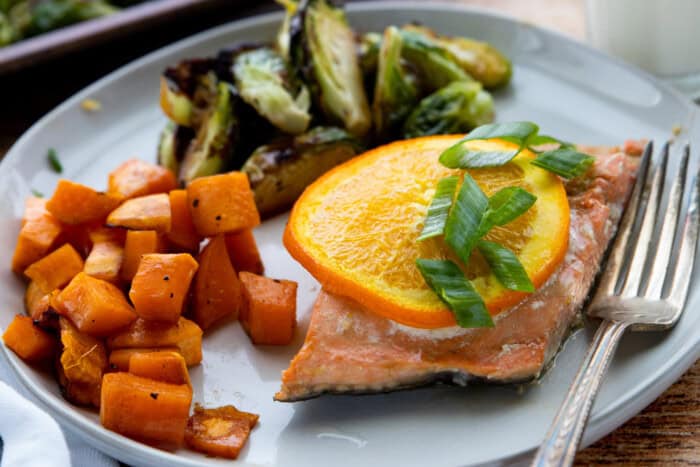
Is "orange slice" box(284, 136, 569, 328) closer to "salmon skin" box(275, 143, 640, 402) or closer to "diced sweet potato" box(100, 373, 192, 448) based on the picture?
"salmon skin" box(275, 143, 640, 402)

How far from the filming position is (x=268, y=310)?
301cm

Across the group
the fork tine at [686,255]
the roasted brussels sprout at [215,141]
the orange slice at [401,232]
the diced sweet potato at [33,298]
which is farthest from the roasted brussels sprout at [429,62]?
the diced sweet potato at [33,298]

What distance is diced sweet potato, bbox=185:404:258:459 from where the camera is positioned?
2.57 meters

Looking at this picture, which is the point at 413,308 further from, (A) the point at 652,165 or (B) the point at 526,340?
(A) the point at 652,165

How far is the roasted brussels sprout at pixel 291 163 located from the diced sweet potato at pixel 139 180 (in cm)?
39

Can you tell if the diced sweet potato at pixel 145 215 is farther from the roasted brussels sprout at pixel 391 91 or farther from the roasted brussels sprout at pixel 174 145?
the roasted brussels sprout at pixel 391 91

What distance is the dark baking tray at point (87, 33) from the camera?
469 cm

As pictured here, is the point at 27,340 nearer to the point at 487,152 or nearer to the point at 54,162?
the point at 54,162

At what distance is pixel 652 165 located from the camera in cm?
360

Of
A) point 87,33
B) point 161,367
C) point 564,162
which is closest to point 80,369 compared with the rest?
point 161,367

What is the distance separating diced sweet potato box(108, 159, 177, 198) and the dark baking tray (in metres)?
1.42

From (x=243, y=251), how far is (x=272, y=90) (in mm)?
964

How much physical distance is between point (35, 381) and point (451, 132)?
2.32m

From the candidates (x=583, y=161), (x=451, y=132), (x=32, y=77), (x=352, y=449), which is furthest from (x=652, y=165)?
(x=32, y=77)
